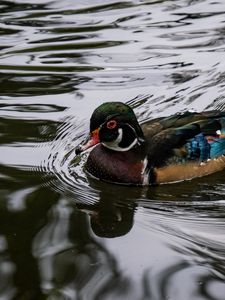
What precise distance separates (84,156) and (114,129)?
825 mm

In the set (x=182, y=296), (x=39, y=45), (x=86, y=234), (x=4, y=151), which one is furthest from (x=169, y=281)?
(x=39, y=45)

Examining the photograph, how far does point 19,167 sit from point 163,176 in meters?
1.45

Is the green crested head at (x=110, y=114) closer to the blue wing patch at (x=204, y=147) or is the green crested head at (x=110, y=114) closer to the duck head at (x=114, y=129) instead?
the duck head at (x=114, y=129)

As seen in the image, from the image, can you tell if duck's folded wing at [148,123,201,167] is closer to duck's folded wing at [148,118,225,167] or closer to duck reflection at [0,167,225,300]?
duck's folded wing at [148,118,225,167]

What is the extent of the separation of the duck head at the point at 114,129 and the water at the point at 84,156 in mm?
426

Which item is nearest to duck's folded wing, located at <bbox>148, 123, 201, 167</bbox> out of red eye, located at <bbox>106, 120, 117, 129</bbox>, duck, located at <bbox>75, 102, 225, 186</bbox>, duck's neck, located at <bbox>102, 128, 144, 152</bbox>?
duck, located at <bbox>75, 102, 225, 186</bbox>

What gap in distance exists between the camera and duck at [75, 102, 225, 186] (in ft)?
24.7

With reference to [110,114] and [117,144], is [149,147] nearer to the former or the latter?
[117,144]

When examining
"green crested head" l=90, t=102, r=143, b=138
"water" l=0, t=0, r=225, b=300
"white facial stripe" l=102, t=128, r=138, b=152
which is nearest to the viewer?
"water" l=0, t=0, r=225, b=300

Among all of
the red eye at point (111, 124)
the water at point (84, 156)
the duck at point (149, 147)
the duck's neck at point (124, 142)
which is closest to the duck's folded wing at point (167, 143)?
the duck at point (149, 147)

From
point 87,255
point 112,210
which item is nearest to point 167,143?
point 112,210

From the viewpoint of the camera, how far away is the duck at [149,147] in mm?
7543

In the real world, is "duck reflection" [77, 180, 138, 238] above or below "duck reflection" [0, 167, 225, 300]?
below

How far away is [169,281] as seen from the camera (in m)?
5.68
